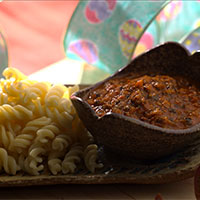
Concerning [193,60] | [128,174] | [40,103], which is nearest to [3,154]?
[40,103]

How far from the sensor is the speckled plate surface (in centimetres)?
157

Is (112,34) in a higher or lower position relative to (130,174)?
higher

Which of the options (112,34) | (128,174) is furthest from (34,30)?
(128,174)

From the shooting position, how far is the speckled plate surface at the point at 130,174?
157cm

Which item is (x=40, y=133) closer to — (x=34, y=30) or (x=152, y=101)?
(x=152, y=101)

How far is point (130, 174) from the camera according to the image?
5.32 ft

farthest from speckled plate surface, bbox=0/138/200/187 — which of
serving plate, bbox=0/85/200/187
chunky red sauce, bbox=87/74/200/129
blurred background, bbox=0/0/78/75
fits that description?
blurred background, bbox=0/0/78/75

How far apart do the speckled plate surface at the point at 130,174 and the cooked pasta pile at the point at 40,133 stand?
5 centimetres

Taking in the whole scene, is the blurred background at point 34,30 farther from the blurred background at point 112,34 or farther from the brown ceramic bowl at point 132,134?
the brown ceramic bowl at point 132,134

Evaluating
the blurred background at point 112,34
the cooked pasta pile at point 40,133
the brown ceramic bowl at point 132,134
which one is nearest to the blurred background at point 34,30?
the blurred background at point 112,34

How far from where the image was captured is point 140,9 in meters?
3.09

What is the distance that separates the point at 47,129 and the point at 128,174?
41 centimetres

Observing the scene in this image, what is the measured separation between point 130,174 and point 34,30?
4.39 metres

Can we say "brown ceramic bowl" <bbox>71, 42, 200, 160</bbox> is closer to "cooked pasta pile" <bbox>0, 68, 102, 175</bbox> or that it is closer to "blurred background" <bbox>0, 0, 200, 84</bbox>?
"cooked pasta pile" <bbox>0, 68, 102, 175</bbox>
